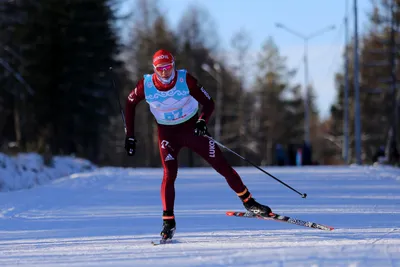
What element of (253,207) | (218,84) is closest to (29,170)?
(253,207)

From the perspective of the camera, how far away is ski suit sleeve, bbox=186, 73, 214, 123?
810 cm

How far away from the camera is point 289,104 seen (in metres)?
78.7

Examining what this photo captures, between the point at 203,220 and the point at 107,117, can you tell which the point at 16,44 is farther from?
the point at 203,220

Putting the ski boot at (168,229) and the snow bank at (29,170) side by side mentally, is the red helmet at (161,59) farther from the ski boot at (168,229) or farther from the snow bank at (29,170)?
the snow bank at (29,170)

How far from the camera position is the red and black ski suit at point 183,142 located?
318 inches

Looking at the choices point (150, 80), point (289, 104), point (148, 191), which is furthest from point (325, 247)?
point (289, 104)

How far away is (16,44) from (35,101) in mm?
2964

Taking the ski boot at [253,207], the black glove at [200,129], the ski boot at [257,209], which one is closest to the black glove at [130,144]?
the black glove at [200,129]

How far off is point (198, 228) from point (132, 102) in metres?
1.58

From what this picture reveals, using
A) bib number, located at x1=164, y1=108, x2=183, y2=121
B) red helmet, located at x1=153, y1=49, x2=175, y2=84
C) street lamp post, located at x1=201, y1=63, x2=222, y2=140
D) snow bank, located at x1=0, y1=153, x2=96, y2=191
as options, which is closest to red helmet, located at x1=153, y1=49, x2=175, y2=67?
red helmet, located at x1=153, y1=49, x2=175, y2=84

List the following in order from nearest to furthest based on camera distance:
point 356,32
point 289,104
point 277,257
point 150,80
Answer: point 277,257, point 150,80, point 356,32, point 289,104

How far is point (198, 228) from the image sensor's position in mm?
8727

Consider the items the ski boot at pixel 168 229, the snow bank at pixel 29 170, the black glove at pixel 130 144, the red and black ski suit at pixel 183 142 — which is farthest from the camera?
the snow bank at pixel 29 170

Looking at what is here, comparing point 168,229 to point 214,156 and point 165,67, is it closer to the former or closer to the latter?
point 214,156
